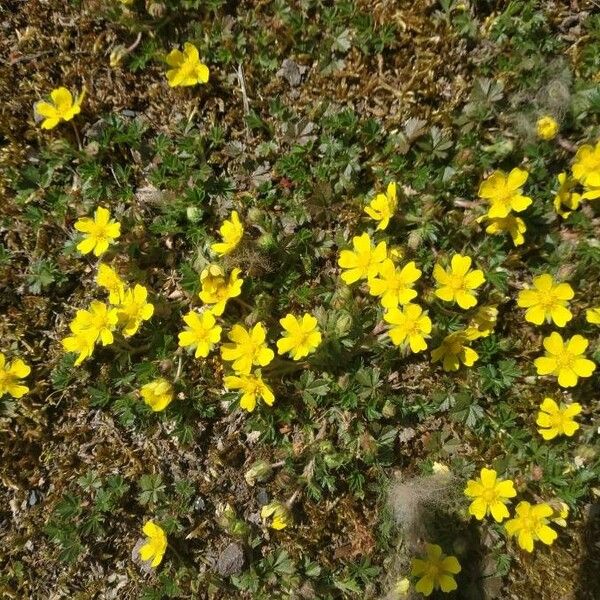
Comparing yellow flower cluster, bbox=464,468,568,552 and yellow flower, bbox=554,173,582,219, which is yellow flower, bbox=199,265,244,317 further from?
yellow flower, bbox=554,173,582,219

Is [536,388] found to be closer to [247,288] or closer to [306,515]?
[306,515]

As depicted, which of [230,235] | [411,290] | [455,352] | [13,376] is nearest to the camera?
[411,290]

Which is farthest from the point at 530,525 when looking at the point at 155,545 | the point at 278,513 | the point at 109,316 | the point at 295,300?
the point at 109,316

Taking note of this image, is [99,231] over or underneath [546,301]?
over

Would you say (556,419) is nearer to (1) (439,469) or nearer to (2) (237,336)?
(1) (439,469)

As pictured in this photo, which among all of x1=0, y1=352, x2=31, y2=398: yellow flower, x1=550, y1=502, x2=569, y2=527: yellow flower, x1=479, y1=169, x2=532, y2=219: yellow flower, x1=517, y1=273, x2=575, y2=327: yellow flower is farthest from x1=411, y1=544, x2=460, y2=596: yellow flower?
x1=0, y1=352, x2=31, y2=398: yellow flower

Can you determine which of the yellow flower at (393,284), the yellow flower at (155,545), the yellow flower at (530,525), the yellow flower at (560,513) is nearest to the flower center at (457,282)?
the yellow flower at (393,284)

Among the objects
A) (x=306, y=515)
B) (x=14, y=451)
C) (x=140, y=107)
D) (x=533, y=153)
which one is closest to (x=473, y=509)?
(x=306, y=515)
